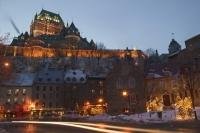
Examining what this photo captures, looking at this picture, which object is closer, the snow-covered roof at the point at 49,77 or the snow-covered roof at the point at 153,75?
the snow-covered roof at the point at 153,75

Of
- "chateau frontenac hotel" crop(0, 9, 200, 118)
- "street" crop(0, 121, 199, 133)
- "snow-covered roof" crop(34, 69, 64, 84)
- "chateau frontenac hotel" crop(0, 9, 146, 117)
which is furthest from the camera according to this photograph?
"snow-covered roof" crop(34, 69, 64, 84)

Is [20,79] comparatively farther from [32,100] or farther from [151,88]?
[151,88]

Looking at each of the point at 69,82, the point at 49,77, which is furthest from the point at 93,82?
the point at 49,77

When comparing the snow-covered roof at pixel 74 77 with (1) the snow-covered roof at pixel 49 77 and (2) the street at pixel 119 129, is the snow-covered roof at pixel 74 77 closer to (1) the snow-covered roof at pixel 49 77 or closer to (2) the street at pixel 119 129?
(1) the snow-covered roof at pixel 49 77

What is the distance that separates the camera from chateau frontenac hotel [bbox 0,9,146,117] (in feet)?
241

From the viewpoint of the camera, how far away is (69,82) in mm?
120500

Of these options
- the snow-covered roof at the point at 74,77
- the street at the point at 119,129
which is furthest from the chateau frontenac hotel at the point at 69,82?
the street at the point at 119,129

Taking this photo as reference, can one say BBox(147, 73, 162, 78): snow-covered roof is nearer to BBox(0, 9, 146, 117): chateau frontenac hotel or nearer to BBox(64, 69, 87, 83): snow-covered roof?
BBox(0, 9, 146, 117): chateau frontenac hotel

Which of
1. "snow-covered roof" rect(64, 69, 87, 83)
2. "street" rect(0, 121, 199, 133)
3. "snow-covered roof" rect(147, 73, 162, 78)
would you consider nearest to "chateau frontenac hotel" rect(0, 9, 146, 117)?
"snow-covered roof" rect(64, 69, 87, 83)

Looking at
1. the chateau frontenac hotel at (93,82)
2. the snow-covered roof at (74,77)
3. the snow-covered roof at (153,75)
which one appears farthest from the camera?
the snow-covered roof at (74,77)

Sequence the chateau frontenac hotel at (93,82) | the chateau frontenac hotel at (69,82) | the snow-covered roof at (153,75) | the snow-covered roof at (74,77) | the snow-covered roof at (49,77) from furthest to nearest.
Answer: the snow-covered roof at (74,77) < the snow-covered roof at (49,77) < the snow-covered roof at (153,75) < the chateau frontenac hotel at (69,82) < the chateau frontenac hotel at (93,82)

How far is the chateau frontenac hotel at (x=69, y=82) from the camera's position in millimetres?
73500

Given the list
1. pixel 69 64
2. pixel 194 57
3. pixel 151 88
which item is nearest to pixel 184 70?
pixel 194 57

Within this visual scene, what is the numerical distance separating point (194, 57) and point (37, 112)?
6033cm
